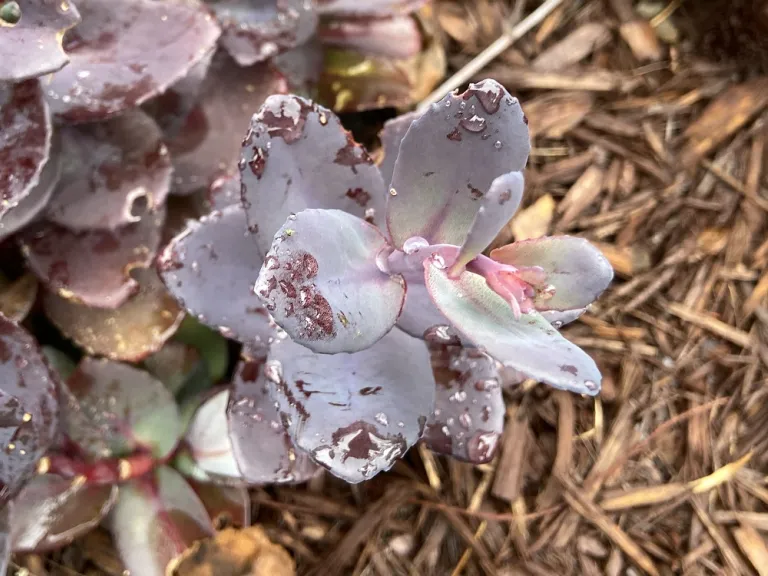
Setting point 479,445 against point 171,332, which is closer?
point 479,445

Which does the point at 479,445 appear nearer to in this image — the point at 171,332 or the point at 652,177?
the point at 171,332

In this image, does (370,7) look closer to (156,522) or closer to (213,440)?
(213,440)

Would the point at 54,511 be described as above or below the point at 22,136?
below

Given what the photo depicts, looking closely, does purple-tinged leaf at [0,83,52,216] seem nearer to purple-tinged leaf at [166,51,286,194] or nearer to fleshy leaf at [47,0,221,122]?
fleshy leaf at [47,0,221,122]

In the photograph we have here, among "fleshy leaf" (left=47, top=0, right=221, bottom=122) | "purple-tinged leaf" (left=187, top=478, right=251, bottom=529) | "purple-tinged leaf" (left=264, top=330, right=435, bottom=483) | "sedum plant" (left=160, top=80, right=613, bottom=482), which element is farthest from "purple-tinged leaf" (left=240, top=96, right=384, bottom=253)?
"purple-tinged leaf" (left=187, top=478, right=251, bottom=529)

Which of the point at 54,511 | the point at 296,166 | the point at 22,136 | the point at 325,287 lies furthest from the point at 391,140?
the point at 54,511

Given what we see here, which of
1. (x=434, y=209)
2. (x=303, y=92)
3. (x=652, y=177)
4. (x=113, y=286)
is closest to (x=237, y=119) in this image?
(x=303, y=92)
